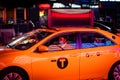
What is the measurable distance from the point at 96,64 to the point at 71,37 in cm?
85

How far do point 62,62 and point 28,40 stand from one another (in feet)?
3.35

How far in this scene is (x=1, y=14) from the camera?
98.4 feet

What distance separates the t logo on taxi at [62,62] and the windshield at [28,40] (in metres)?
0.65

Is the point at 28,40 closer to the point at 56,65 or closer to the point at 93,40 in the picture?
the point at 56,65

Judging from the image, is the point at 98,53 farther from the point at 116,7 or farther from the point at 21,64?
the point at 116,7

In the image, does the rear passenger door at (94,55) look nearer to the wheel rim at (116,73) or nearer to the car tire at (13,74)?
the wheel rim at (116,73)

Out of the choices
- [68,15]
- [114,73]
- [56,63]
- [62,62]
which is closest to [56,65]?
[56,63]

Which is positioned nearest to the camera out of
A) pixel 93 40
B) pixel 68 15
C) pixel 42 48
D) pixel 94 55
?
pixel 42 48

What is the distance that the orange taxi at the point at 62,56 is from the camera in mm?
8000

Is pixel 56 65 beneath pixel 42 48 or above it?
beneath

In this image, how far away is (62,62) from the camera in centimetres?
833

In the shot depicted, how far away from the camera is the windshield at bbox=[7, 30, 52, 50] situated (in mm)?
8406

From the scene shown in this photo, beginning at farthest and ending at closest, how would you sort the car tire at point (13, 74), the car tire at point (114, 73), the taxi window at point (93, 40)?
1. the car tire at point (114, 73)
2. the taxi window at point (93, 40)
3. the car tire at point (13, 74)

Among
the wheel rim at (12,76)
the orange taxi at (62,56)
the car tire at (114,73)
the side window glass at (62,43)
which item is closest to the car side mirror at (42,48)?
the orange taxi at (62,56)
